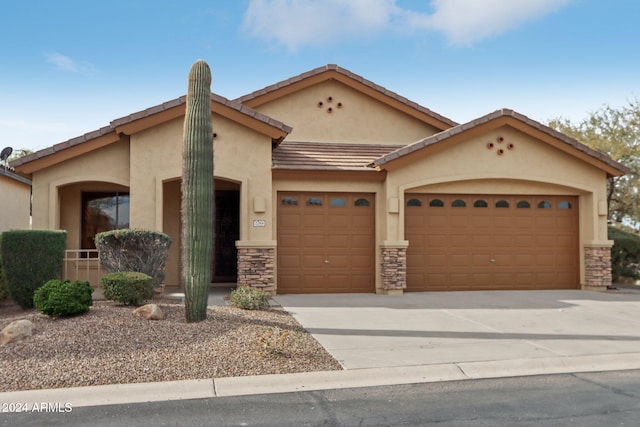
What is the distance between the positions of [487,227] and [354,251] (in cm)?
386

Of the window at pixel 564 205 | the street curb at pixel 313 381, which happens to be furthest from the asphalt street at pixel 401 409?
the window at pixel 564 205

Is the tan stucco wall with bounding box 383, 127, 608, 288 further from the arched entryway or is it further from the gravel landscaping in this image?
the gravel landscaping

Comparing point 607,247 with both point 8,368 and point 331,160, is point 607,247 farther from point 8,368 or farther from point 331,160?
point 8,368

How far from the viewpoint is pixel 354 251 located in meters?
14.6

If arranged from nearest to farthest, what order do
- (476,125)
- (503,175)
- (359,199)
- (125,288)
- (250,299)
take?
(125,288)
(250,299)
(476,125)
(359,199)
(503,175)

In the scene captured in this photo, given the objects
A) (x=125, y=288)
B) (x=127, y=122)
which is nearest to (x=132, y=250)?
(x=125, y=288)

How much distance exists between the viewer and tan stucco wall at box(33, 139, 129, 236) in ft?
44.7

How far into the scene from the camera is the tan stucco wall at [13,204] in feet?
59.4

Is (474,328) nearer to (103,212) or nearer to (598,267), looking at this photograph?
(598,267)

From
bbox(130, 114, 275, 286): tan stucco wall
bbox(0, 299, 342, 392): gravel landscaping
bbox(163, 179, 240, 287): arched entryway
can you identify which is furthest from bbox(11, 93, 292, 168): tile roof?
bbox(0, 299, 342, 392): gravel landscaping

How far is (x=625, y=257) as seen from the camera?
59.0 feet

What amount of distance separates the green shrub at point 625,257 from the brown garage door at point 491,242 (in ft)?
10.4

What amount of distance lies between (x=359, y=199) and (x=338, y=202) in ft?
1.93

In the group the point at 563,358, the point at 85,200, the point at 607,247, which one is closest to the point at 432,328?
the point at 563,358
